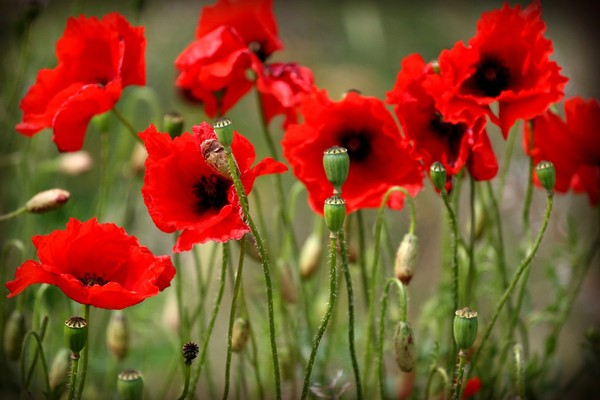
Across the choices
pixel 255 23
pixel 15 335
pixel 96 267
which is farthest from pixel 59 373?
pixel 255 23

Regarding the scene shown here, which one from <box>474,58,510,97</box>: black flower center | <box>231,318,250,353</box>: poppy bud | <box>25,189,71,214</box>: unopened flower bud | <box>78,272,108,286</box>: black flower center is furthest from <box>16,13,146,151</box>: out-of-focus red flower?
<box>474,58,510,97</box>: black flower center

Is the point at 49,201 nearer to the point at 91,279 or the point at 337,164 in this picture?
the point at 91,279

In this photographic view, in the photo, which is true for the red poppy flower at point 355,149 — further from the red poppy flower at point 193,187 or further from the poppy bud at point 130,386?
the poppy bud at point 130,386

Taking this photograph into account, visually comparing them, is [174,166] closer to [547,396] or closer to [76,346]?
[76,346]

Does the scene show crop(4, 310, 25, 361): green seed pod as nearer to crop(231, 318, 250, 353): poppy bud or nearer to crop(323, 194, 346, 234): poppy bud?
crop(231, 318, 250, 353): poppy bud

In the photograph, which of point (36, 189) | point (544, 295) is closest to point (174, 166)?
point (36, 189)

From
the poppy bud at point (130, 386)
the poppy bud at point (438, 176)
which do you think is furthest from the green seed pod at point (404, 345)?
the poppy bud at point (130, 386)
